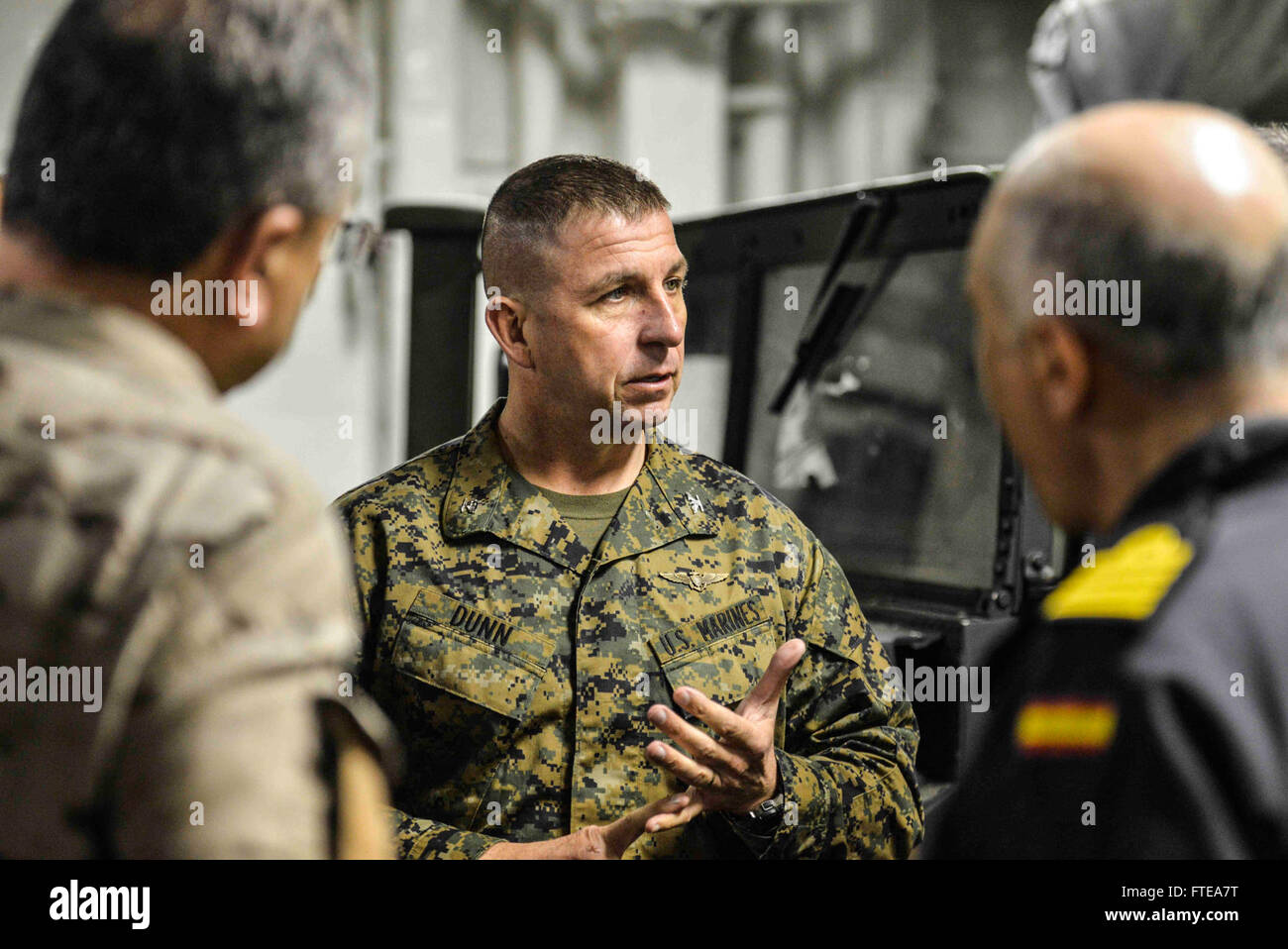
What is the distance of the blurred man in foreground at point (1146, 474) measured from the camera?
70 centimetres

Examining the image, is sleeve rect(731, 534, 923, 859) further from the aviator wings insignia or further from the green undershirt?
the green undershirt

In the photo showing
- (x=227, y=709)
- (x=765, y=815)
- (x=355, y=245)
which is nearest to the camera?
(x=227, y=709)

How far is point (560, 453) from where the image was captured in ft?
5.80

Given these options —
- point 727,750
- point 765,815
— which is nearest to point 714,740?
point 727,750

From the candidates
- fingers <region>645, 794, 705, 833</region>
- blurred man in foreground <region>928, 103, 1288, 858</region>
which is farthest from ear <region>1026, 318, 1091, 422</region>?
fingers <region>645, 794, 705, 833</region>

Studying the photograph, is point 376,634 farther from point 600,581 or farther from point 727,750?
point 727,750

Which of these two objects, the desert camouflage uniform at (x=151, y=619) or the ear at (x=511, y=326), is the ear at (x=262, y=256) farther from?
the ear at (x=511, y=326)

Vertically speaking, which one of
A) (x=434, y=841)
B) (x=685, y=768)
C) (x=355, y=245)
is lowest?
(x=434, y=841)

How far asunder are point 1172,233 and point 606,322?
39.8 inches

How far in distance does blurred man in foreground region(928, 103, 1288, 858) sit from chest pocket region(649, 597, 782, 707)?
2.60 feet

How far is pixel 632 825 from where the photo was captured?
1.44m

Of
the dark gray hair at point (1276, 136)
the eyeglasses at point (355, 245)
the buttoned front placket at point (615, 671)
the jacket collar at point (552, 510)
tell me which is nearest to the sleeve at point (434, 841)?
the buttoned front placket at point (615, 671)

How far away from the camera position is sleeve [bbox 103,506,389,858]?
2.22 feet
